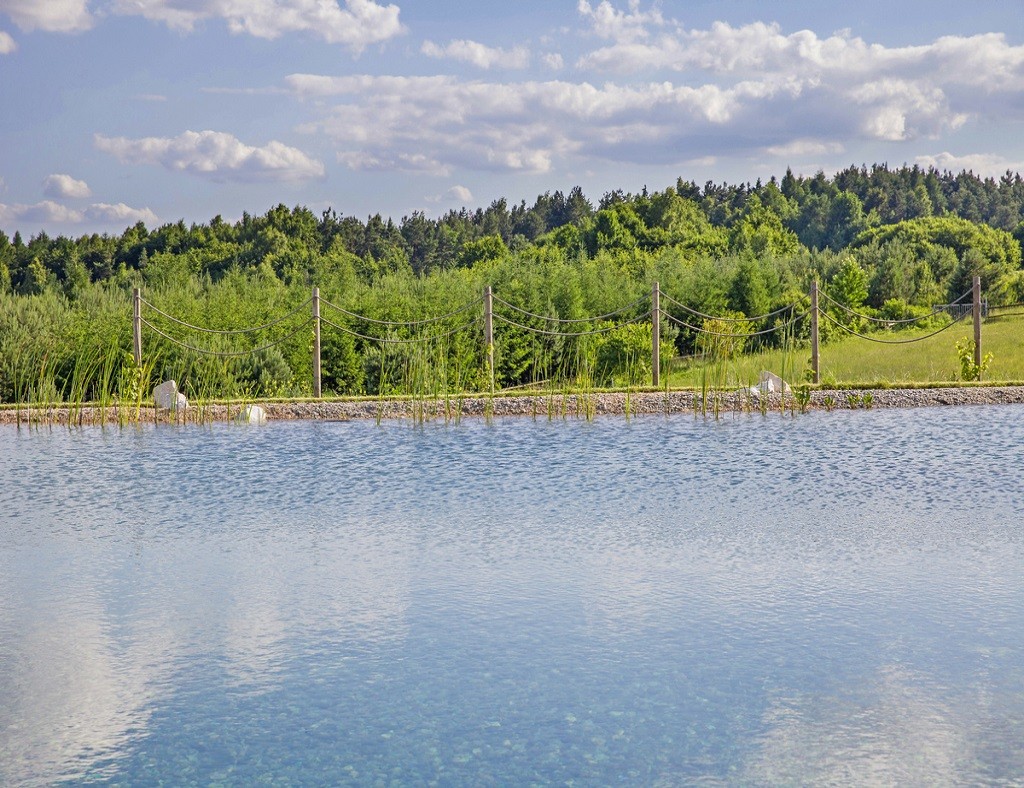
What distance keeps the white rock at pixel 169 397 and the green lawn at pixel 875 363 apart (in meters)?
6.13

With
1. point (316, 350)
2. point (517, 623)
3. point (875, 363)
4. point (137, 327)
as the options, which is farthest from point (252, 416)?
point (875, 363)

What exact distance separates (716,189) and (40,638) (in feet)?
305

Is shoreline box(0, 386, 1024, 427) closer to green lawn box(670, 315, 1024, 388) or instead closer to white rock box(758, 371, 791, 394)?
white rock box(758, 371, 791, 394)

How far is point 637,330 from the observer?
17078 mm

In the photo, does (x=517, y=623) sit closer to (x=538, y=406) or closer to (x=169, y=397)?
(x=538, y=406)

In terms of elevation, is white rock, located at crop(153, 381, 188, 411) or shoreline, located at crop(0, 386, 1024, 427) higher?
white rock, located at crop(153, 381, 188, 411)

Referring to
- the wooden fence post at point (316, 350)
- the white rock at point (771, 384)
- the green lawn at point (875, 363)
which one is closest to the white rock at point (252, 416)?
the wooden fence post at point (316, 350)

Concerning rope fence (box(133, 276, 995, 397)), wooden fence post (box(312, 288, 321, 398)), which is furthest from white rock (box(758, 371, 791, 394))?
wooden fence post (box(312, 288, 321, 398))

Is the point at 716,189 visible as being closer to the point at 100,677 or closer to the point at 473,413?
the point at 473,413

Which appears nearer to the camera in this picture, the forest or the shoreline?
the shoreline

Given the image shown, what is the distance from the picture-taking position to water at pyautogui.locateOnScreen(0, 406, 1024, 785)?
12.1 ft

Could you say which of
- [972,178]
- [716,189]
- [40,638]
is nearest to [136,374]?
[40,638]

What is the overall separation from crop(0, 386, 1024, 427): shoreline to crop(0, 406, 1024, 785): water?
3201 millimetres

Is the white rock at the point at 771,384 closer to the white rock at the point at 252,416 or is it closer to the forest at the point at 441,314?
the forest at the point at 441,314
